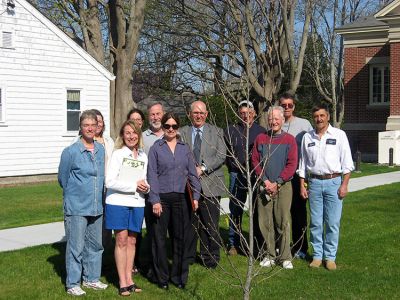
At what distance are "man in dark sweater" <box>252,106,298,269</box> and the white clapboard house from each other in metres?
13.2

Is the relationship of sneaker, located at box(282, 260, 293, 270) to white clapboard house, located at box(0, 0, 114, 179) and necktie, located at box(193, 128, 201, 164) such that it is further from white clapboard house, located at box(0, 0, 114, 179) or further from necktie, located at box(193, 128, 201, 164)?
white clapboard house, located at box(0, 0, 114, 179)

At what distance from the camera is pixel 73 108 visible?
20562 millimetres

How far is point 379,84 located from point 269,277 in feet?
75.3

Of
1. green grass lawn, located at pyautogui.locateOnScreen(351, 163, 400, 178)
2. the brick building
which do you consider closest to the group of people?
green grass lawn, located at pyautogui.locateOnScreen(351, 163, 400, 178)

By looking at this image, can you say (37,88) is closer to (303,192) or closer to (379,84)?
(303,192)

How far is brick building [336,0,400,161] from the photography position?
2669 cm

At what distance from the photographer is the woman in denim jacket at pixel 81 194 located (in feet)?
19.9

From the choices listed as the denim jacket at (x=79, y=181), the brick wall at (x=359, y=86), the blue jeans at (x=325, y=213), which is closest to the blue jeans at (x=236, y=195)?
the blue jeans at (x=325, y=213)

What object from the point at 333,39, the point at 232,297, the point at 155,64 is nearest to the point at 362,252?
the point at 232,297

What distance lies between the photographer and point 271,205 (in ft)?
23.7

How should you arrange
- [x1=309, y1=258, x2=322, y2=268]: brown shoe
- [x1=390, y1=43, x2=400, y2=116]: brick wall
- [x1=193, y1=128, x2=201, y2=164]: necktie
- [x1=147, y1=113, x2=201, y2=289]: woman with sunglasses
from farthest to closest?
[x1=390, y1=43, x2=400, y2=116]: brick wall → [x1=309, y1=258, x2=322, y2=268]: brown shoe → [x1=193, y1=128, x2=201, y2=164]: necktie → [x1=147, y1=113, x2=201, y2=289]: woman with sunglasses

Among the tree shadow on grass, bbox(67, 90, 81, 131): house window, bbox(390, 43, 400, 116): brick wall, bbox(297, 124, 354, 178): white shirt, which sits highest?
bbox(390, 43, 400, 116): brick wall

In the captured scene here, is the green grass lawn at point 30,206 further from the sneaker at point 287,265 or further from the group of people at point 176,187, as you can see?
the sneaker at point 287,265

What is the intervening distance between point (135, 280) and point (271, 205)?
6.28 feet
